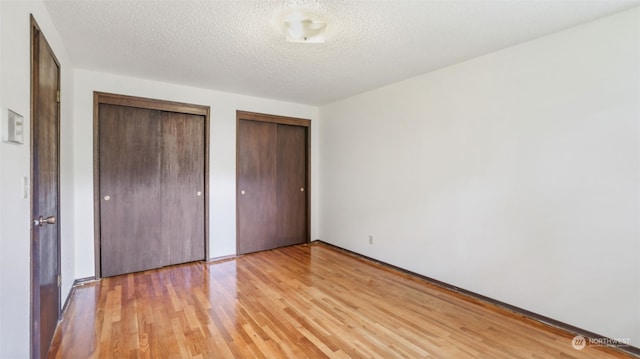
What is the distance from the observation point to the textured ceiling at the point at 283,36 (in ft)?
6.36

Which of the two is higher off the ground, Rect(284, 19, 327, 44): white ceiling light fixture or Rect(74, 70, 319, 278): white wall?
Rect(284, 19, 327, 44): white ceiling light fixture

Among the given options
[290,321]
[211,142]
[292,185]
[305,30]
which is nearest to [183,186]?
[211,142]

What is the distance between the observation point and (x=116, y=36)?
2342mm

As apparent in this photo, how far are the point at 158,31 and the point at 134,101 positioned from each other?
1.48m

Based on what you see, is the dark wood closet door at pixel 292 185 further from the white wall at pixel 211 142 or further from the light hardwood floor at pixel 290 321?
the light hardwood floor at pixel 290 321

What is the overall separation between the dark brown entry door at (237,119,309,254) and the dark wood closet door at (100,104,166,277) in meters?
1.06

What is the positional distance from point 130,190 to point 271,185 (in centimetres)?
186

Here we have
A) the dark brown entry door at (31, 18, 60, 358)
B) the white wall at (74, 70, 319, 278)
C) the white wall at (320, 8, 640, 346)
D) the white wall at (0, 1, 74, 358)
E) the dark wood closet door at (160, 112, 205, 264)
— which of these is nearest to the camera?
the white wall at (0, 1, 74, 358)

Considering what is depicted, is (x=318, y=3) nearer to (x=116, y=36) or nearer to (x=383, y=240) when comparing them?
(x=116, y=36)

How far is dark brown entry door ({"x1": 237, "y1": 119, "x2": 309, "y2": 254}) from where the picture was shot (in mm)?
4281

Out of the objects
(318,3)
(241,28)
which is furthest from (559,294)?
(241,28)
